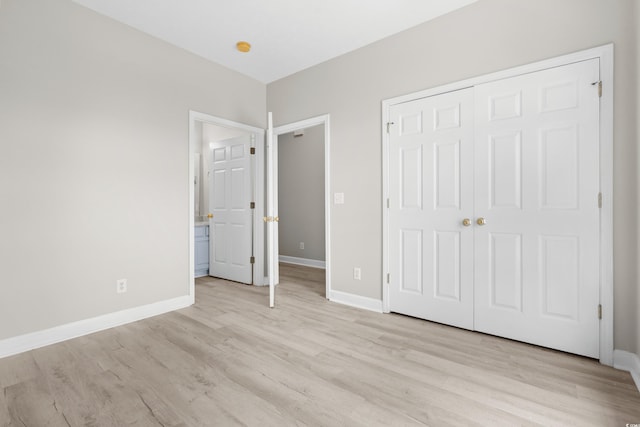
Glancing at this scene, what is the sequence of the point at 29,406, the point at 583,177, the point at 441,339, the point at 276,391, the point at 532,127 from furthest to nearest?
1. the point at 441,339
2. the point at 532,127
3. the point at 583,177
4. the point at 276,391
5. the point at 29,406

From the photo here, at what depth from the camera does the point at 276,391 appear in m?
1.75

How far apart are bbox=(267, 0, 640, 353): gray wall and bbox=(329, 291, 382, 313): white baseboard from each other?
0.07 meters

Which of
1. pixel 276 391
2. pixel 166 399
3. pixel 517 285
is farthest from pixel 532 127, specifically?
pixel 166 399

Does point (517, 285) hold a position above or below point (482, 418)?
above

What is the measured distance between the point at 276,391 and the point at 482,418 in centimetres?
109

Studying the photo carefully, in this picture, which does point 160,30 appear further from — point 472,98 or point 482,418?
point 482,418

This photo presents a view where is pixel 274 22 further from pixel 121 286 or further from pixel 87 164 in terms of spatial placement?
pixel 121 286

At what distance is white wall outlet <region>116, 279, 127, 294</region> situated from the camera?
110 inches

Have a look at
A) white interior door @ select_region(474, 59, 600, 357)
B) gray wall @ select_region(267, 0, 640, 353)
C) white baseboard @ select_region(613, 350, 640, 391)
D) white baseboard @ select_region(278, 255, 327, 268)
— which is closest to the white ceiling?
gray wall @ select_region(267, 0, 640, 353)

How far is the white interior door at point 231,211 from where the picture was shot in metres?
4.18

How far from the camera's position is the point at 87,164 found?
8.53ft

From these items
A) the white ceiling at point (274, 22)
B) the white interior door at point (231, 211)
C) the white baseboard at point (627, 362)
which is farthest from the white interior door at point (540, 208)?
the white interior door at point (231, 211)

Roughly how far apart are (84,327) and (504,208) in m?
3.59

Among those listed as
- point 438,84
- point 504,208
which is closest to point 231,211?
point 438,84
